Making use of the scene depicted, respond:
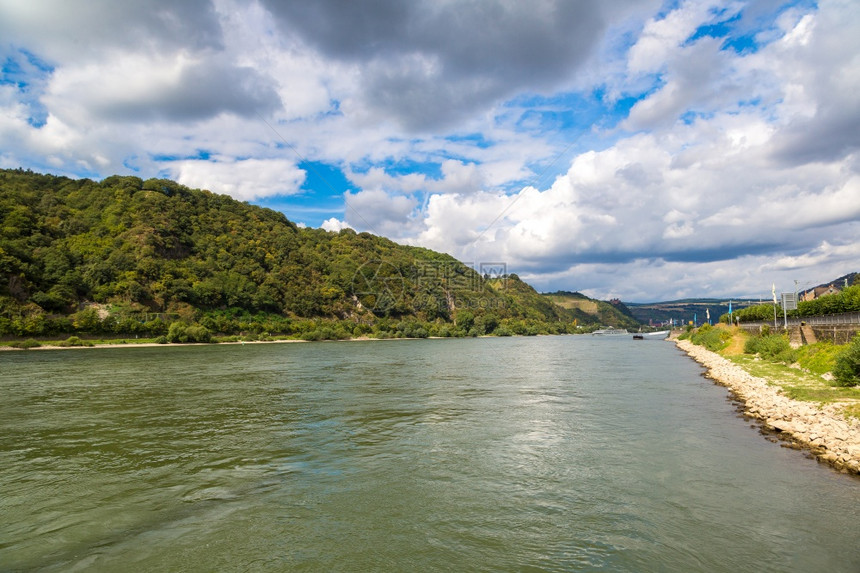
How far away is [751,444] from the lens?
16703mm

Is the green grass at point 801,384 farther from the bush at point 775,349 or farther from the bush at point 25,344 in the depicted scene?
the bush at point 25,344

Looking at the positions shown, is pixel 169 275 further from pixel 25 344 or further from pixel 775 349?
pixel 775 349

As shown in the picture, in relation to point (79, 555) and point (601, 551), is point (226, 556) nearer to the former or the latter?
point (79, 555)

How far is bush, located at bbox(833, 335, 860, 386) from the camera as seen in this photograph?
21.8 m

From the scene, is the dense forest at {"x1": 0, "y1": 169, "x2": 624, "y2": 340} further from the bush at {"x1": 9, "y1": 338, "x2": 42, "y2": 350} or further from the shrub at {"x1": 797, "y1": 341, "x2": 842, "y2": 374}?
the shrub at {"x1": 797, "y1": 341, "x2": 842, "y2": 374}

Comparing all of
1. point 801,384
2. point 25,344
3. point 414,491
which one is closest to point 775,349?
point 801,384

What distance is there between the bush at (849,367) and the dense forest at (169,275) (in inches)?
4183

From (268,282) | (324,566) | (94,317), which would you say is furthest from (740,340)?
(268,282)

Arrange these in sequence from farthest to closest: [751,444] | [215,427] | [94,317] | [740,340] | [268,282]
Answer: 1. [268,282]
2. [94,317]
3. [740,340]
4. [215,427]
5. [751,444]

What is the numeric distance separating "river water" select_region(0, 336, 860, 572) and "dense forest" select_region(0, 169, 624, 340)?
90.2 m

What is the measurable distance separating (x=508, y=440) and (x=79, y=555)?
43.1ft

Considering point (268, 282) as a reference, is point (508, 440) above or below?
below

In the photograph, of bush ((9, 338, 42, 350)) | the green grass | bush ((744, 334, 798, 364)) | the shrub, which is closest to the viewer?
the green grass

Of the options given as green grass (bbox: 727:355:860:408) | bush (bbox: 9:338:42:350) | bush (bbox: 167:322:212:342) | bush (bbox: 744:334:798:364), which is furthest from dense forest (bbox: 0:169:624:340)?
green grass (bbox: 727:355:860:408)
